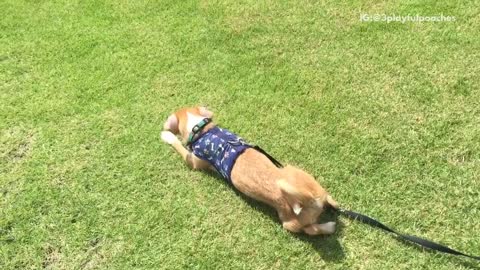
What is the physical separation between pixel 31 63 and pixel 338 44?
2757 mm

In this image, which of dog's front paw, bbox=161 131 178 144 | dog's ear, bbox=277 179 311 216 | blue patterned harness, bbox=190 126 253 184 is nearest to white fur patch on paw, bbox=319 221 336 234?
dog's ear, bbox=277 179 311 216

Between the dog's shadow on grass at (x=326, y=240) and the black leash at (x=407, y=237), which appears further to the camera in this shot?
the dog's shadow on grass at (x=326, y=240)

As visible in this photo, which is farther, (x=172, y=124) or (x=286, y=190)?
(x=172, y=124)

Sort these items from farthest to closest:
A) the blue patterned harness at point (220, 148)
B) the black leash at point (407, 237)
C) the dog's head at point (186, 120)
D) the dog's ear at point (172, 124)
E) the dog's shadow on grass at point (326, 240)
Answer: the dog's ear at point (172, 124) → the dog's head at point (186, 120) → the blue patterned harness at point (220, 148) → the dog's shadow on grass at point (326, 240) → the black leash at point (407, 237)

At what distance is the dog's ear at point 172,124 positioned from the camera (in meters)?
3.31

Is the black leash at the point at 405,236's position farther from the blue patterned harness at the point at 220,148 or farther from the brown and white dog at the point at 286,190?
the blue patterned harness at the point at 220,148

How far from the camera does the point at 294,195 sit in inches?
102

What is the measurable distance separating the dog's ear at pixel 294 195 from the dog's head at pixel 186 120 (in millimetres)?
834

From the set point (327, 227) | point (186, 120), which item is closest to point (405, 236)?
point (327, 227)

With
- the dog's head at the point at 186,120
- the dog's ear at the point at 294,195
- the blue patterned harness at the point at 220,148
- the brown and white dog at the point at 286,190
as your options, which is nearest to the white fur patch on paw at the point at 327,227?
the brown and white dog at the point at 286,190

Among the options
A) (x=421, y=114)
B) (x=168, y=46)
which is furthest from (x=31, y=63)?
(x=421, y=114)

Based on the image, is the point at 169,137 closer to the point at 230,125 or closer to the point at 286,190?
the point at 230,125

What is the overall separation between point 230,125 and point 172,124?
18.2 inches

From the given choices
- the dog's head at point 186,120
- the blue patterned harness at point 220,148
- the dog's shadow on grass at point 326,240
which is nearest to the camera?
the dog's shadow on grass at point 326,240
